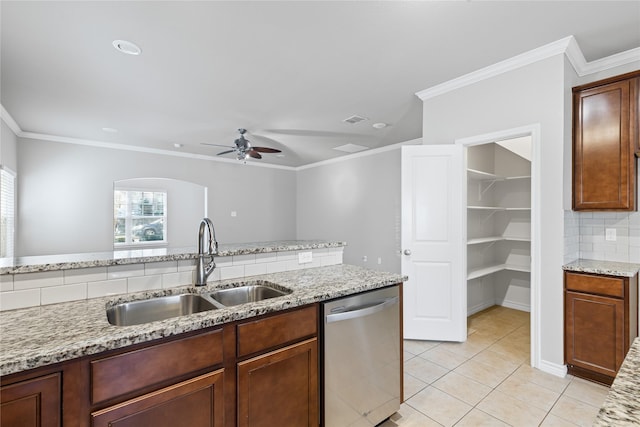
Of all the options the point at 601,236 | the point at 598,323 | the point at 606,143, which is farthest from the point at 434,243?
the point at 606,143

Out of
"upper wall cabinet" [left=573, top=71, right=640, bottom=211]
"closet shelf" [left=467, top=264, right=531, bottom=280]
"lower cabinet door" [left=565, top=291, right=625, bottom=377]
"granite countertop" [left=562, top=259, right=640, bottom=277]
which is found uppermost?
"upper wall cabinet" [left=573, top=71, right=640, bottom=211]

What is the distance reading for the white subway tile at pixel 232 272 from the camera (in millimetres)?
1964

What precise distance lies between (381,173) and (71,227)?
550 cm

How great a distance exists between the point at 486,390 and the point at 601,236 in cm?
185

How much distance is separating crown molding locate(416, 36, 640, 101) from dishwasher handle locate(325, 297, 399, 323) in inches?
93.8

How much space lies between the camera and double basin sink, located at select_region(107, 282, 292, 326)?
1.54 m

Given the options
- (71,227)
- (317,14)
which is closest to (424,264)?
(317,14)

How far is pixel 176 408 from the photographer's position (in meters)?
1.19

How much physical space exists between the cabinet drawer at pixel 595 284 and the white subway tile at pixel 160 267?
2.96m

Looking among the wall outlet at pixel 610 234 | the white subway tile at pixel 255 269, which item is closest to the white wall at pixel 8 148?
the white subway tile at pixel 255 269

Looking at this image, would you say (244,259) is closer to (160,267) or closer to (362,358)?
(160,267)

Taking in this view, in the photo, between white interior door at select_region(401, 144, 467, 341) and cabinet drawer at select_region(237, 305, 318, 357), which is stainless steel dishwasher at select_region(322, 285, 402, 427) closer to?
cabinet drawer at select_region(237, 305, 318, 357)

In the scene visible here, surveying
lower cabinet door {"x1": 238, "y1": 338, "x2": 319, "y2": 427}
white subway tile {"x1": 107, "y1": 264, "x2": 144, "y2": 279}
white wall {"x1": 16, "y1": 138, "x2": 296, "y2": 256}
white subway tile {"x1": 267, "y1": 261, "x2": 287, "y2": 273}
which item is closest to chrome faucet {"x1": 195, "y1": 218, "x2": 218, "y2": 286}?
white subway tile {"x1": 107, "y1": 264, "x2": 144, "y2": 279}

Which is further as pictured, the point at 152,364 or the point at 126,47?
the point at 126,47
